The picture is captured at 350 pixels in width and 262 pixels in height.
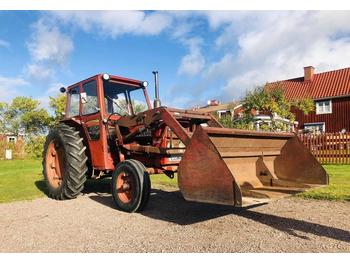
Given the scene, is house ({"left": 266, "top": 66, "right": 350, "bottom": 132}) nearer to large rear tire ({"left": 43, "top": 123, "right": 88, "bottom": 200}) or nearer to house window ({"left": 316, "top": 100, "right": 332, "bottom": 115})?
house window ({"left": 316, "top": 100, "right": 332, "bottom": 115})

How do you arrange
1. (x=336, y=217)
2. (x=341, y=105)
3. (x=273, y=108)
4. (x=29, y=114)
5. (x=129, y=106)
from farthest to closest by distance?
(x=29, y=114) < (x=341, y=105) < (x=273, y=108) < (x=129, y=106) < (x=336, y=217)

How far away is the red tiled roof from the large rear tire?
23.1 meters

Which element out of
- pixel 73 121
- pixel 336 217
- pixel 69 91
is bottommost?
pixel 336 217

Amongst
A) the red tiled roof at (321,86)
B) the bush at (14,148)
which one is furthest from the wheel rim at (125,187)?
the red tiled roof at (321,86)

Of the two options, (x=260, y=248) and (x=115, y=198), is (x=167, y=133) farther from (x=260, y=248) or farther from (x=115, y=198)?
(x=260, y=248)

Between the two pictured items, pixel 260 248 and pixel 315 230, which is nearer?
pixel 260 248

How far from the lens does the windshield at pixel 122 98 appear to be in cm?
729

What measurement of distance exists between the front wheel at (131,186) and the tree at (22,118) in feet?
128

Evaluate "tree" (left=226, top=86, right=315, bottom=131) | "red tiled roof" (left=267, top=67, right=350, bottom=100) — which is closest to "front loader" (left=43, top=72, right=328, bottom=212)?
"tree" (left=226, top=86, right=315, bottom=131)

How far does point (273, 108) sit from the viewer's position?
993 inches

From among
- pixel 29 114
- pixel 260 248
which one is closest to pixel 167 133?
pixel 260 248

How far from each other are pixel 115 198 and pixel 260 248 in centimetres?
287

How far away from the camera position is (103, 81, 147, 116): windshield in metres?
7.29

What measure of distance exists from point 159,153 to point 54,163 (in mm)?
3029
